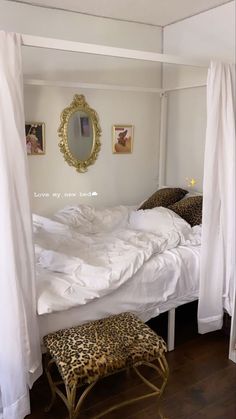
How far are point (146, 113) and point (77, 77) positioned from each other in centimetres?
84

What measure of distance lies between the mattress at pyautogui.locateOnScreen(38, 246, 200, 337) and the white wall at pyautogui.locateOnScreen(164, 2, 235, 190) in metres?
1.14

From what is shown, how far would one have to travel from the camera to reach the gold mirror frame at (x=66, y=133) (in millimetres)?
3428

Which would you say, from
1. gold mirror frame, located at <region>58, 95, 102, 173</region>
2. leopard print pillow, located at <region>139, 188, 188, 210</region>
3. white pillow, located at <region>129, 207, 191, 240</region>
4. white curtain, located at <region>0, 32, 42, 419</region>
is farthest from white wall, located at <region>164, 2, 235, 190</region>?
white curtain, located at <region>0, 32, 42, 419</region>

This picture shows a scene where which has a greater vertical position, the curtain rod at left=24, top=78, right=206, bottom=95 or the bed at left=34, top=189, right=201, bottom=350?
the curtain rod at left=24, top=78, right=206, bottom=95

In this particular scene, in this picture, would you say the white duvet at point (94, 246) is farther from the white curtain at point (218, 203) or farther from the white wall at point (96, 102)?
the white wall at point (96, 102)

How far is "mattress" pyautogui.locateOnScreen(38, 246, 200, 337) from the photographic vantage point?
205 cm

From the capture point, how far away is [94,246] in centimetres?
267

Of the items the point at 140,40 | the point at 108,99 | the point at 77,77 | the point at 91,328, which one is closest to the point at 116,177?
the point at 108,99

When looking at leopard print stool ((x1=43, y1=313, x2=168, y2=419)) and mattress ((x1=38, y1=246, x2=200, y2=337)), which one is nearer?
leopard print stool ((x1=43, y1=313, x2=168, y2=419))

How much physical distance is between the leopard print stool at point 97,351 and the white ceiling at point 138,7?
2458mm

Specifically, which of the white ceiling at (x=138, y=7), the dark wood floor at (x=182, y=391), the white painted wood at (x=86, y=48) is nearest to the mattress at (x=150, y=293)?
the dark wood floor at (x=182, y=391)

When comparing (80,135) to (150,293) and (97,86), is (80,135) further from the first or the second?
(150,293)

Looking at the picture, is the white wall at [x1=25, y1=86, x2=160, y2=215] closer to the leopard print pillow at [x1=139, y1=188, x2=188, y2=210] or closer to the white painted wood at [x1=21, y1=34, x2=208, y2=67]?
the leopard print pillow at [x1=139, y1=188, x2=188, y2=210]

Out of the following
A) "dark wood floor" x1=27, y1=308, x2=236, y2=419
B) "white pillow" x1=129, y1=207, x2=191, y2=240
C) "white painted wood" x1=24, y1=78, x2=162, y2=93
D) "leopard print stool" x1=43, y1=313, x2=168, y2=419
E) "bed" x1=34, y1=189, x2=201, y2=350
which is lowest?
"dark wood floor" x1=27, y1=308, x2=236, y2=419
